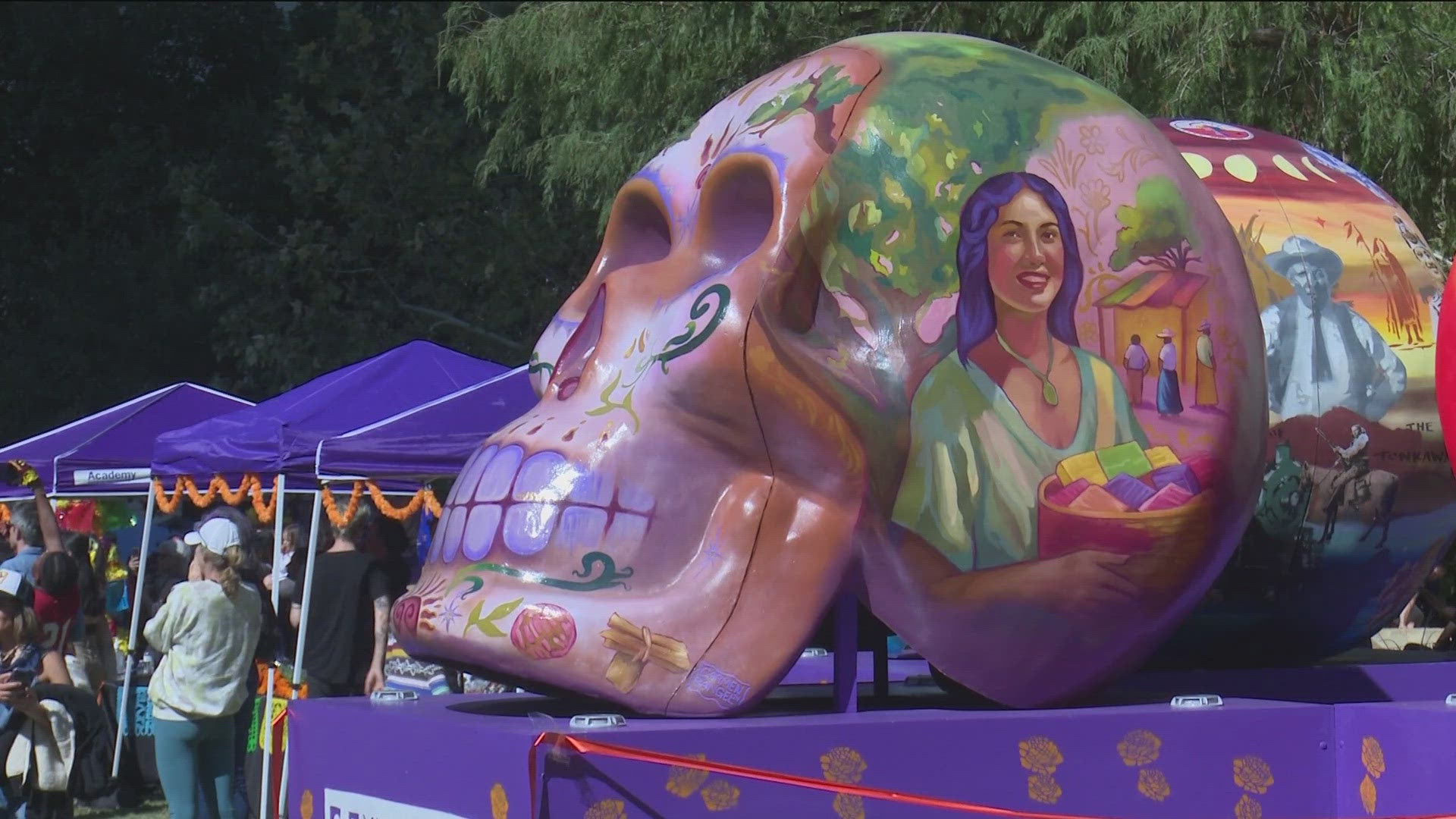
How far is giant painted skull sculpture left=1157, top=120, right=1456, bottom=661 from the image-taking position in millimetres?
5934

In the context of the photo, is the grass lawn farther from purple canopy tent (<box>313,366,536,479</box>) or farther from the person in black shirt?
purple canopy tent (<box>313,366,536,479</box>)

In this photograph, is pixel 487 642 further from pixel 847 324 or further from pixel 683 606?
pixel 847 324

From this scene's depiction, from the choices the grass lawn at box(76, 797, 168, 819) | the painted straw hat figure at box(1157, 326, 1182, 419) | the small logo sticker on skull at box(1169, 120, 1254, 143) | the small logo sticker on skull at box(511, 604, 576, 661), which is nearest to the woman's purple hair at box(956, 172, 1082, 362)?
the painted straw hat figure at box(1157, 326, 1182, 419)

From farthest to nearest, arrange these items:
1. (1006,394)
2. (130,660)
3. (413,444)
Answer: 1. (130,660)
2. (413,444)
3. (1006,394)

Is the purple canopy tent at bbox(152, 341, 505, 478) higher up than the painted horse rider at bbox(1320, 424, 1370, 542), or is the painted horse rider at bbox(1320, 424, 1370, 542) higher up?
the painted horse rider at bbox(1320, 424, 1370, 542)

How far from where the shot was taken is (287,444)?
10.3m

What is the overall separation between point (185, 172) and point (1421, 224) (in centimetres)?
1575

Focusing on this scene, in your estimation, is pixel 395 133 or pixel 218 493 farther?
pixel 395 133

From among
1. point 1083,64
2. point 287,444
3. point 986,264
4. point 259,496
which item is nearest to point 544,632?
point 986,264

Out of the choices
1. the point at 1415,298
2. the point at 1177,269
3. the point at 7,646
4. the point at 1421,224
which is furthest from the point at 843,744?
the point at 1421,224

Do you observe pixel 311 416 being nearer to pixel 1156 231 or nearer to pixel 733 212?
pixel 733 212

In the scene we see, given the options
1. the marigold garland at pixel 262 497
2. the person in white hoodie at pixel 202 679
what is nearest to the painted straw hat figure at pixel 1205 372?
the person in white hoodie at pixel 202 679

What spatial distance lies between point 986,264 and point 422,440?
5700 millimetres

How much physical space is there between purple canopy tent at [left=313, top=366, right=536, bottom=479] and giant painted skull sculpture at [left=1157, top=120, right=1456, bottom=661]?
183 inches
